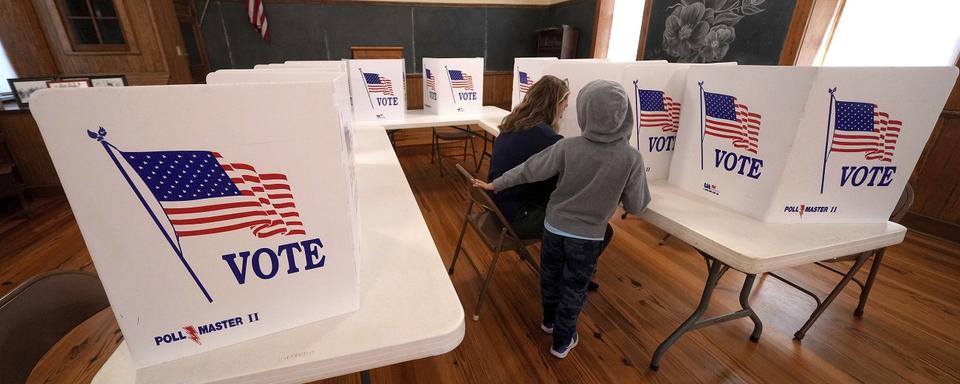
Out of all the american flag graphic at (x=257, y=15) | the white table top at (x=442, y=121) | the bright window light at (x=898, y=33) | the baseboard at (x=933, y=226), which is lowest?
the baseboard at (x=933, y=226)

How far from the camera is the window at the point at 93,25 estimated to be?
3863 mm

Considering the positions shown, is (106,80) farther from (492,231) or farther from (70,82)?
(492,231)

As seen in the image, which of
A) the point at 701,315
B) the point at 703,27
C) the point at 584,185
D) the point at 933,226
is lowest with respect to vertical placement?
the point at 933,226

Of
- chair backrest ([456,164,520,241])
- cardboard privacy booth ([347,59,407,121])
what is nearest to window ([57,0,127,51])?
cardboard privacy booth ([347,59,407,121])

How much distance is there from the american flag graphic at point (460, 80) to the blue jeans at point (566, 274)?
2025mm

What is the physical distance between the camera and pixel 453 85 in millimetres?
3123

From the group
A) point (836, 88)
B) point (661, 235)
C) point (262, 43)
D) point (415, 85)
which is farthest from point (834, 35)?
point (262, 43)

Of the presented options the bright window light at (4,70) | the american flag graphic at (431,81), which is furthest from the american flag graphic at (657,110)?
the bright window light at (4,70)

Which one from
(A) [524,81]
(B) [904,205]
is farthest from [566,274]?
(A) [524,81]

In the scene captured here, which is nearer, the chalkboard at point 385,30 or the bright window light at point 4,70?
the bright window light at point 4,70

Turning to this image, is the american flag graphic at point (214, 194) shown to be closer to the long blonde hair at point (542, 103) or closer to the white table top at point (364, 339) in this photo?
the white table top at point (364, 339)

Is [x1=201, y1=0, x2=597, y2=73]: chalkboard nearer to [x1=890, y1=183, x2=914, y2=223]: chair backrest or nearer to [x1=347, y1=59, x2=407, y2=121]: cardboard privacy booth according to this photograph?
[x1=347, y1=59, x2=407, y2=121]: cardboard privacy booth

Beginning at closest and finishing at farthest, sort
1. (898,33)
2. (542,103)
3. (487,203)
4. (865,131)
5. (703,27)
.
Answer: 1. (865,131)
2. (487,203)
3. (542,103)
4. (898,33)
5. (703,27)

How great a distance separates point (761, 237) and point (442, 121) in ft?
7.61
